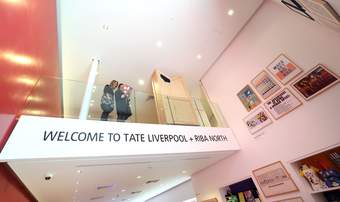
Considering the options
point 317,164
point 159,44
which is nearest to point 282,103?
point 317,164

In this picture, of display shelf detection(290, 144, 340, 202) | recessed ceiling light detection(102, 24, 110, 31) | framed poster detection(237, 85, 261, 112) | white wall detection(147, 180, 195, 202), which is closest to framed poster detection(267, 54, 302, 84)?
framed poster detection(237, 85, 261, 112)

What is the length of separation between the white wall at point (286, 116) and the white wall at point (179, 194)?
1.36m

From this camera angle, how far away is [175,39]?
5.46 meters

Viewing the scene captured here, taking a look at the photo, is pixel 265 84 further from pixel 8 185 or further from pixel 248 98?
pixel 8 185

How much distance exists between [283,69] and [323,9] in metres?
1.61

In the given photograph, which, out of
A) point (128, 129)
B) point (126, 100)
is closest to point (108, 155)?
point (128, 129)

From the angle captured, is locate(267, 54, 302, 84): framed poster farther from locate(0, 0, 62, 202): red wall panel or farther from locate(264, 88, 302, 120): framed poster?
locate(0, 0, 62, 202): red wall panel

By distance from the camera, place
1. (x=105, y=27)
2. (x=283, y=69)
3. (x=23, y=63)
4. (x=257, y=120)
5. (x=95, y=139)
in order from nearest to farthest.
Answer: (x=23, y=63)
(x=95, y=139)
(x=283, y=69)
(x=257, y=120)
(x=105, y=27)

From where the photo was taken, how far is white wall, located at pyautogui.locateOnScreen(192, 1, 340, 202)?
11.3 ft

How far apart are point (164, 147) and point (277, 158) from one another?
257 centimetres

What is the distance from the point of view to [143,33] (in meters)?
5.09

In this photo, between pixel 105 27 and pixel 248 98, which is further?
pixel 248 98

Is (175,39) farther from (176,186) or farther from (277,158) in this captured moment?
(176,186)

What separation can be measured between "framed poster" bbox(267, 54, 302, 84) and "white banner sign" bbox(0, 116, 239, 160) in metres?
2.21
